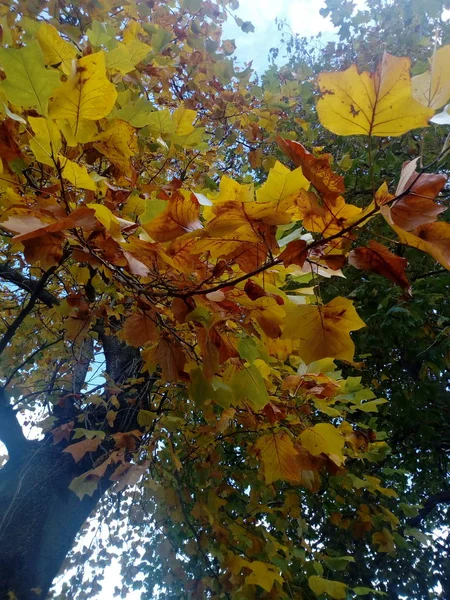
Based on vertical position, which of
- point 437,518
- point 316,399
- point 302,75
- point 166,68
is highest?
point 302,75

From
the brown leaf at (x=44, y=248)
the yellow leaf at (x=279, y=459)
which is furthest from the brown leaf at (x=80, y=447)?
the brown leaf at (x=44, y=248)

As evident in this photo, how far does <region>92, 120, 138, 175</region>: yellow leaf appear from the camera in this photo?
0.95m

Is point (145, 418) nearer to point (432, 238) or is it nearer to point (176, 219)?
point (176, 219)

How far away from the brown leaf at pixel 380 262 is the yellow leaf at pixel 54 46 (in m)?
0.62

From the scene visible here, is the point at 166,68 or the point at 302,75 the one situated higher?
the point at 302,75

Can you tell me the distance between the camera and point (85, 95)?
2.05 ft

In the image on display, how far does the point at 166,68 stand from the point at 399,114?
1.76 metres

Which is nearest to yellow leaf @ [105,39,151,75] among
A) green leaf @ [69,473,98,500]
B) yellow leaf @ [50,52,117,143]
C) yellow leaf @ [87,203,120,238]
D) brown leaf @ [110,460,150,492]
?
yellow leaf @ [50,52,117,143]

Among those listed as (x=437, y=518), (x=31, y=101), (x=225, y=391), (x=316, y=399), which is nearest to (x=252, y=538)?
(x=316, y=399)

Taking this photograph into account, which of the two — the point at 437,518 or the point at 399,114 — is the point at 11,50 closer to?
the point at 399,114

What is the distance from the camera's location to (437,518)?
4.98 metres

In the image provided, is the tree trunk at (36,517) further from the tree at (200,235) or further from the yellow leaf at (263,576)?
the yellow leaf at (263,576)

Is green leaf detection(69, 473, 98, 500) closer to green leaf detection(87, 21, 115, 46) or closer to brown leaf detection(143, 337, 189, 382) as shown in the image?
brown leaf detection(143, 337, 189, 382)

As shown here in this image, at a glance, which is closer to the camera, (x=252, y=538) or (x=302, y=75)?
(x=252, y=538)
